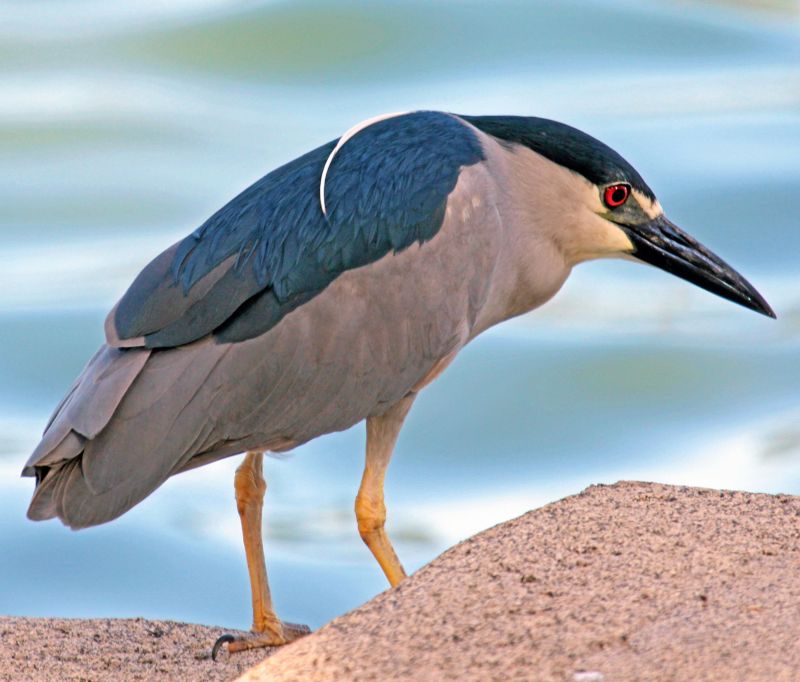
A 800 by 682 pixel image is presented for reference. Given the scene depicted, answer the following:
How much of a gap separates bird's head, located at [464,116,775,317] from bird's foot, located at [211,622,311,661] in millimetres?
1073

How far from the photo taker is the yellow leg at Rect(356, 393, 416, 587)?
364 cm

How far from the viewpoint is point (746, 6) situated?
11422 mm

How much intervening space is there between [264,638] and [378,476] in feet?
1.41

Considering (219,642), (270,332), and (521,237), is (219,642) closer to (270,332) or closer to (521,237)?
(270,332)

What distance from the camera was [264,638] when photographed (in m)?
3.62

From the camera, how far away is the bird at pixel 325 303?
3299 mm

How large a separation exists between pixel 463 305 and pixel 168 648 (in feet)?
3.14

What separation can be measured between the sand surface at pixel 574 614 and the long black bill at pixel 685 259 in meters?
0.62

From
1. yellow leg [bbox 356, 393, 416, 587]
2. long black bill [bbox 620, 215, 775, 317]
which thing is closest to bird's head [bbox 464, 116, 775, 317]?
long black bill [bbox 620, 215, 775, 317]

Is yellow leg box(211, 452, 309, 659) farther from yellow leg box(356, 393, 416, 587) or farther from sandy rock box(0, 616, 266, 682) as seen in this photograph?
yellow leg box(356, 393, 416, 587)

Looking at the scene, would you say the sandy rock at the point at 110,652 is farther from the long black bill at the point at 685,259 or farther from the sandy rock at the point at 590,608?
the long black bill at the point at 685,259

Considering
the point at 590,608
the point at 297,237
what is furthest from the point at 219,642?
the point at 590,608

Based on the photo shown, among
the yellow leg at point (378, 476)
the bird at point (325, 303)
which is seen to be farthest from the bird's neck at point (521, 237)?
the yellow leg at point (378, 476)

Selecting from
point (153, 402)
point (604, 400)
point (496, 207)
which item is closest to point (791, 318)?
point (604, 400)
